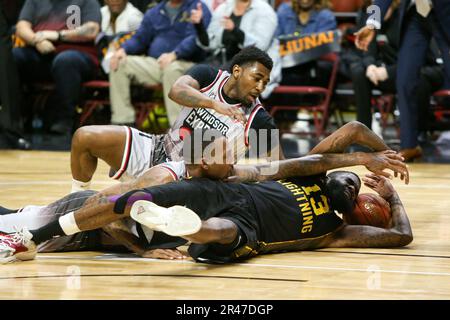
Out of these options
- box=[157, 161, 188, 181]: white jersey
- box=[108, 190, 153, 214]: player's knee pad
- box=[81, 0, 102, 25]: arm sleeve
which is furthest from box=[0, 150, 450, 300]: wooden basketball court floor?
box=[81, 0, 102, 25]: arm sleeve

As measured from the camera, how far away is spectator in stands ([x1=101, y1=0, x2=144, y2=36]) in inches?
444

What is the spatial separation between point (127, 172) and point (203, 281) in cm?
172

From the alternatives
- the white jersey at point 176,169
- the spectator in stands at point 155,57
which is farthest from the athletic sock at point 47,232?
the spectator in stands at point 155,57

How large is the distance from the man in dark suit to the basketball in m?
2.91

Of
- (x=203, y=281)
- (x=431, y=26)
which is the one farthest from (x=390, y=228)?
(x=431, y=26)

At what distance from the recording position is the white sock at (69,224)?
4.93 m

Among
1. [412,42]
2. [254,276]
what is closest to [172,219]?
[254,276]

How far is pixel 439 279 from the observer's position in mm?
4719

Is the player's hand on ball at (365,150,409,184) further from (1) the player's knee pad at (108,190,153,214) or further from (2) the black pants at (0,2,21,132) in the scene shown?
(2) the black pants at (0,2,21,132)

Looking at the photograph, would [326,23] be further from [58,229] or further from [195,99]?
[58,229]

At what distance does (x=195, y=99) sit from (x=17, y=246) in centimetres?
157

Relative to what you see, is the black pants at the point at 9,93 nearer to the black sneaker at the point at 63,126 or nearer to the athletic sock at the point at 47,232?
the black sneaker at the point at 63,126

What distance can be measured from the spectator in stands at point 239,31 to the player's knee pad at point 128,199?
18.6 feet

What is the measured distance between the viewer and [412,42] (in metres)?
9.31
